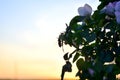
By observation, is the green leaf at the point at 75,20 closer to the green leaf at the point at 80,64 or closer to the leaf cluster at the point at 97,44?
the leaf cluster at the point at 97,44

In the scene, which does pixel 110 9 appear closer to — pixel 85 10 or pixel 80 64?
pixel 85 10

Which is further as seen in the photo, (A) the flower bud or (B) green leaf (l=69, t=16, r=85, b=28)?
(B) green leaf (l=69, t=16, r=85, b=28)

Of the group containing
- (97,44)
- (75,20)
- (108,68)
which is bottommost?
(108,68)

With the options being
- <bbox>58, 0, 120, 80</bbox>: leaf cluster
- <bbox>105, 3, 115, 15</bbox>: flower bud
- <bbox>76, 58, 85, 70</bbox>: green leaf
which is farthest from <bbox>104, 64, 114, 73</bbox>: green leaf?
<bbox>105, 3, 115, 15</bbox>: flower bud

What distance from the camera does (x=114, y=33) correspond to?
172 centimetres

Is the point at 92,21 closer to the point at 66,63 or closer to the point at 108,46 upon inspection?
the point at 108,46

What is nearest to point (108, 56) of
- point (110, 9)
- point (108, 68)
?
point (108, 68)

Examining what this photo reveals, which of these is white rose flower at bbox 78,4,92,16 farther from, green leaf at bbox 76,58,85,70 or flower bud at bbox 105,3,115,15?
green leaf at bbox 76,58,85,70

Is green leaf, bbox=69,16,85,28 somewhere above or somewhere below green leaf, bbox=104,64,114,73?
above

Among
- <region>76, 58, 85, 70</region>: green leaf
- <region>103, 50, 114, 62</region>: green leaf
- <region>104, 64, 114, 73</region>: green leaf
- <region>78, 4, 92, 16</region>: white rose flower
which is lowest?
<region>104, 64, 114, 73</region>: green leaf

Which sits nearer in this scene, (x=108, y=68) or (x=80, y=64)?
(x=108, y=68)

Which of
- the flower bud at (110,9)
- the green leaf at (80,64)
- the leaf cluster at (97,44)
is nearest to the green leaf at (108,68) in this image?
the leaf cluster at (97,44)

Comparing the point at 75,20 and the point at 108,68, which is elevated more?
the point at 75,20

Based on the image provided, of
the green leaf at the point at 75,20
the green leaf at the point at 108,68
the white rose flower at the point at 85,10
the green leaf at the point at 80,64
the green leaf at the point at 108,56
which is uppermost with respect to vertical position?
the white rose flower at the point at 85,10
